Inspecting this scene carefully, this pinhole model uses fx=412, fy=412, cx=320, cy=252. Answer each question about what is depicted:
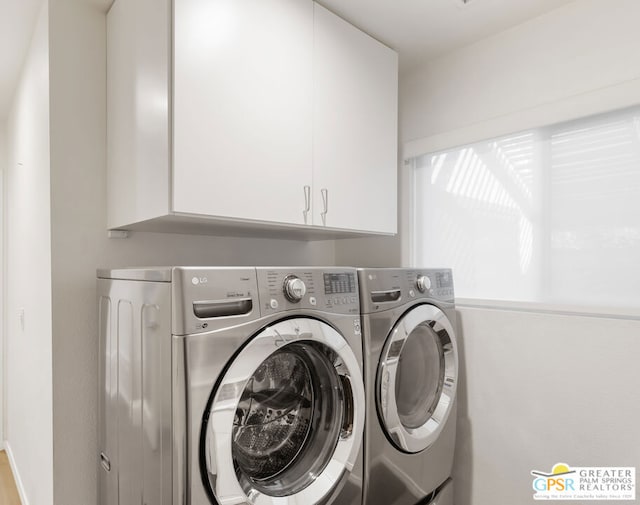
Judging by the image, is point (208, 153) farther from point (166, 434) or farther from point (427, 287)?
point (427, 287)

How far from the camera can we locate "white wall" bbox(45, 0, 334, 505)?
5.15ft

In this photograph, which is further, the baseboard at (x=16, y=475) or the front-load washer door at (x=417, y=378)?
the baseboard at (x=16, y=475)

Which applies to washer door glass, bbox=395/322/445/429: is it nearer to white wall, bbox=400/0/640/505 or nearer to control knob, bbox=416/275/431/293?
control knob, bbox=416/275/431/293

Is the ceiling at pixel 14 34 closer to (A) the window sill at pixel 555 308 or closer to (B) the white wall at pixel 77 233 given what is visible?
(B) the white wall at pixel 77 233

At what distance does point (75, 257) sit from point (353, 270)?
108cm

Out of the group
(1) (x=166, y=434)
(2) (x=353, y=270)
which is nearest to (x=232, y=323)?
(1) (x=166, y=434)

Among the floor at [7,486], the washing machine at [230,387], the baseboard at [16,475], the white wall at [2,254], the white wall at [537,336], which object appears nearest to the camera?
the washing machine at [230,387]

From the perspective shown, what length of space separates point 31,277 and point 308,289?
1540 millimetres

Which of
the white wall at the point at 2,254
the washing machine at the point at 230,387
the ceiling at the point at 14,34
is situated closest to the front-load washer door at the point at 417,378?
the washing machine at the point at 230,387

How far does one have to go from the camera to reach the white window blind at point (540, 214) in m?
1.55

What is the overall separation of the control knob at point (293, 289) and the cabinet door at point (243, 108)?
1.05 ft

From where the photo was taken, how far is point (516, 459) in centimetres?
179

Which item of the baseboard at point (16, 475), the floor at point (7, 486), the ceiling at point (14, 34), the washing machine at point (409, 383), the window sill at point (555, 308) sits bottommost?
the floor at point (7, 486)

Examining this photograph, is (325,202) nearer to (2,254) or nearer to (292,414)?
(292,414)
